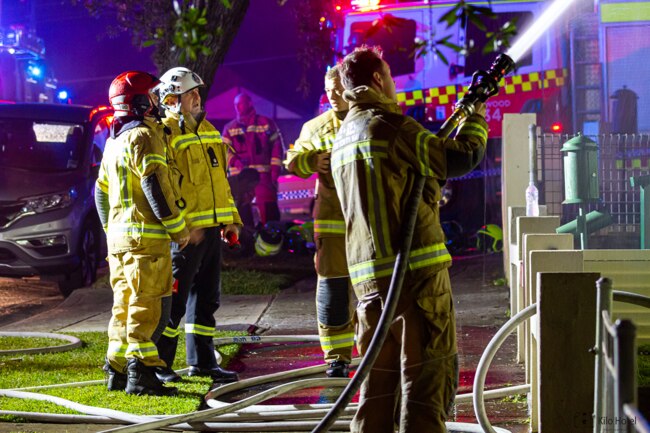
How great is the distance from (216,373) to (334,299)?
37.4 inches

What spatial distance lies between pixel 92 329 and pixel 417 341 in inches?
221

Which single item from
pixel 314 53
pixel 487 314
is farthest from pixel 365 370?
pixel 314 53

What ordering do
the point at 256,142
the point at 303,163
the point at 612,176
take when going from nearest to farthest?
the point at 303,163, the point at 612,176, the point at 256,142

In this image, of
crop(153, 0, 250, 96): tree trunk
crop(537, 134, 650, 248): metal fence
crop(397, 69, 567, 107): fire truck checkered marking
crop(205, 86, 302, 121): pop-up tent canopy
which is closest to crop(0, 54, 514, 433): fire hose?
crop(537, 134, 650, 248): metal fence

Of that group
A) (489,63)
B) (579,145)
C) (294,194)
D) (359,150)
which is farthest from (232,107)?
(359,150)

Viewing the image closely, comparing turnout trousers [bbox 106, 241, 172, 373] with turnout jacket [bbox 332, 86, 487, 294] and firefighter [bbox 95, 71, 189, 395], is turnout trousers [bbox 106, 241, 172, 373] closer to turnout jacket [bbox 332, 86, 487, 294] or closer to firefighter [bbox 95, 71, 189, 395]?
firefighter [bbox 95, 71, 189, 395]

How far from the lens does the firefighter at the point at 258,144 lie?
16.0m

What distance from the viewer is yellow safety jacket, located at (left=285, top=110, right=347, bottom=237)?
6.56m

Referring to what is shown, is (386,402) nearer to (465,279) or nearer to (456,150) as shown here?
(456,150)

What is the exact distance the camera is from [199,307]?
699 cm

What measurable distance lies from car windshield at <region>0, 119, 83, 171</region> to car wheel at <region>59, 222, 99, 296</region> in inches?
31.7

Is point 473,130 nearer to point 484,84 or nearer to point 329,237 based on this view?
point 484,84

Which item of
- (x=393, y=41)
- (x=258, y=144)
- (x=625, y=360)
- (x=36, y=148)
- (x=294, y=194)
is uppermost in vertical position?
(x=393, y=41)

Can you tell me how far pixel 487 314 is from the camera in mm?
9367
